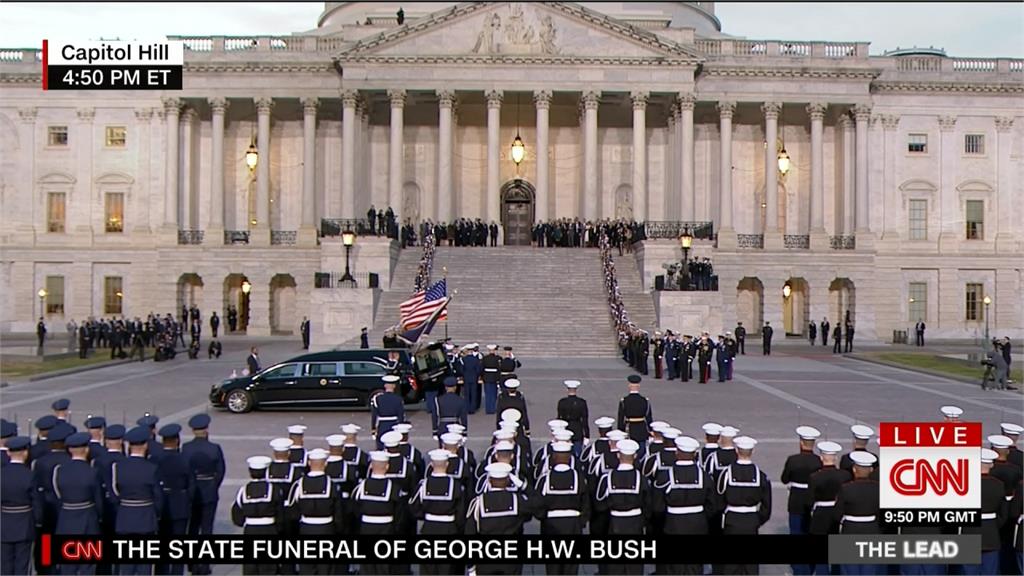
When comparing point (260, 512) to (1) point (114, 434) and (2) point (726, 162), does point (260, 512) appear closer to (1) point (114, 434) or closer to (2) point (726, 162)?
(1) point (114, 434)

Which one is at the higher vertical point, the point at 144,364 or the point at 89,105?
the point at 89,105

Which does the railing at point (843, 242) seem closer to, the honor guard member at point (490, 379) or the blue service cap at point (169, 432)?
the honor guard member at point (490, 379)

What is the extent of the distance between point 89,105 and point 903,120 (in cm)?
4950

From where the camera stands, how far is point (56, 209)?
5803 cm

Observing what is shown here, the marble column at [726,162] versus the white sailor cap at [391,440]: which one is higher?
the marble column at [726,162]

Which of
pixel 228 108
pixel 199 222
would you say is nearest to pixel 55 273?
pixel 199 222

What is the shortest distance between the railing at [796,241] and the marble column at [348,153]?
25.5 metres

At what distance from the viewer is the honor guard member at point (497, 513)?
31.1 feet

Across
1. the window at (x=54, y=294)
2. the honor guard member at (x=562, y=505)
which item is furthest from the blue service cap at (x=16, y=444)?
the window at (x=54, y=294)

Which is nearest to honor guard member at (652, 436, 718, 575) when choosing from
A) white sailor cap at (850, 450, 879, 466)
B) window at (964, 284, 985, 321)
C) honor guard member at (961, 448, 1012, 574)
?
white sailor cap at (850, 450, 879, 466)

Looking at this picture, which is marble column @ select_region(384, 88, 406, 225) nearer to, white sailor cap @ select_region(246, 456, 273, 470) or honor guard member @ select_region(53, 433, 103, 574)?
white sailor cap @ select_region(246, 456, 273, 470)

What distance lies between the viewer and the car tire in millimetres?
22703

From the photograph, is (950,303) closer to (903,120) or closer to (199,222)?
(903,120)

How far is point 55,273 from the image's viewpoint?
57375 mm
